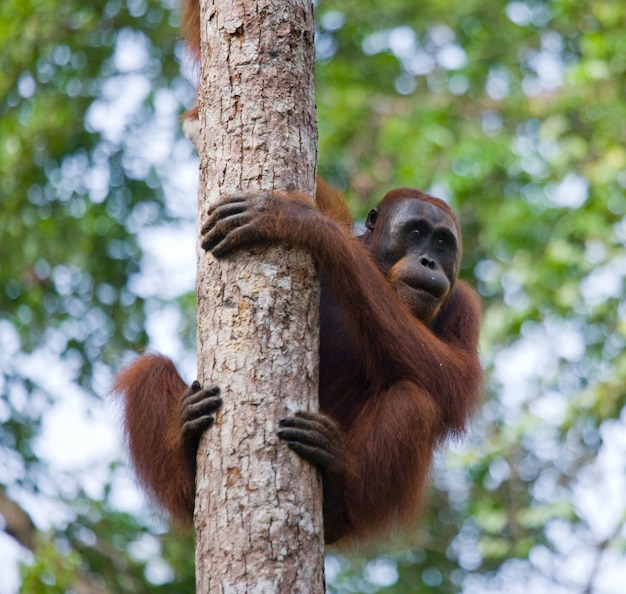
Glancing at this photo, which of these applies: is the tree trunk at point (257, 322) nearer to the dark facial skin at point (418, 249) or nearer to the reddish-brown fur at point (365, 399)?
the reddish-brown fur at point (365, 399)

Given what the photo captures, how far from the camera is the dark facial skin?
539cm

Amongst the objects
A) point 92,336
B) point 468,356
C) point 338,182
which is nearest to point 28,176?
point 92,336

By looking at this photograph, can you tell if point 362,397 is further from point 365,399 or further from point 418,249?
point 418,249

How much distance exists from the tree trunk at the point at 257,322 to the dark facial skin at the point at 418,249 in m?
1.50

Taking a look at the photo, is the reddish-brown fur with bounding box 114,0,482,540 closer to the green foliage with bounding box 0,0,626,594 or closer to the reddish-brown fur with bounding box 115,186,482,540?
the reddish-brown fur with bounding box 115,186,482,540

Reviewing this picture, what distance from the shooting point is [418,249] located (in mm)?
5684

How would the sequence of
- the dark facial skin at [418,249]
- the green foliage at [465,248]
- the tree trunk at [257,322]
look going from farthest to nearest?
the green foliage at [465,248] → the dark facial skin at [418,249] → the tree trunk at [257,322]

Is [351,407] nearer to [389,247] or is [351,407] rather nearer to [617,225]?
[389,247]

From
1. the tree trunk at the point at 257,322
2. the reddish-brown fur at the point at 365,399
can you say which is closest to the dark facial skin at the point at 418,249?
the reddish-brown fur at the point at 365,399

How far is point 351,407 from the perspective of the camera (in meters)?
5.12

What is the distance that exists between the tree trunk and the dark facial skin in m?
1.50

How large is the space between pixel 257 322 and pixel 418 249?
2.27 m

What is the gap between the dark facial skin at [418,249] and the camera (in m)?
5.39

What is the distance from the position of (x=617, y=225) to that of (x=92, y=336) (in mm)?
5152
